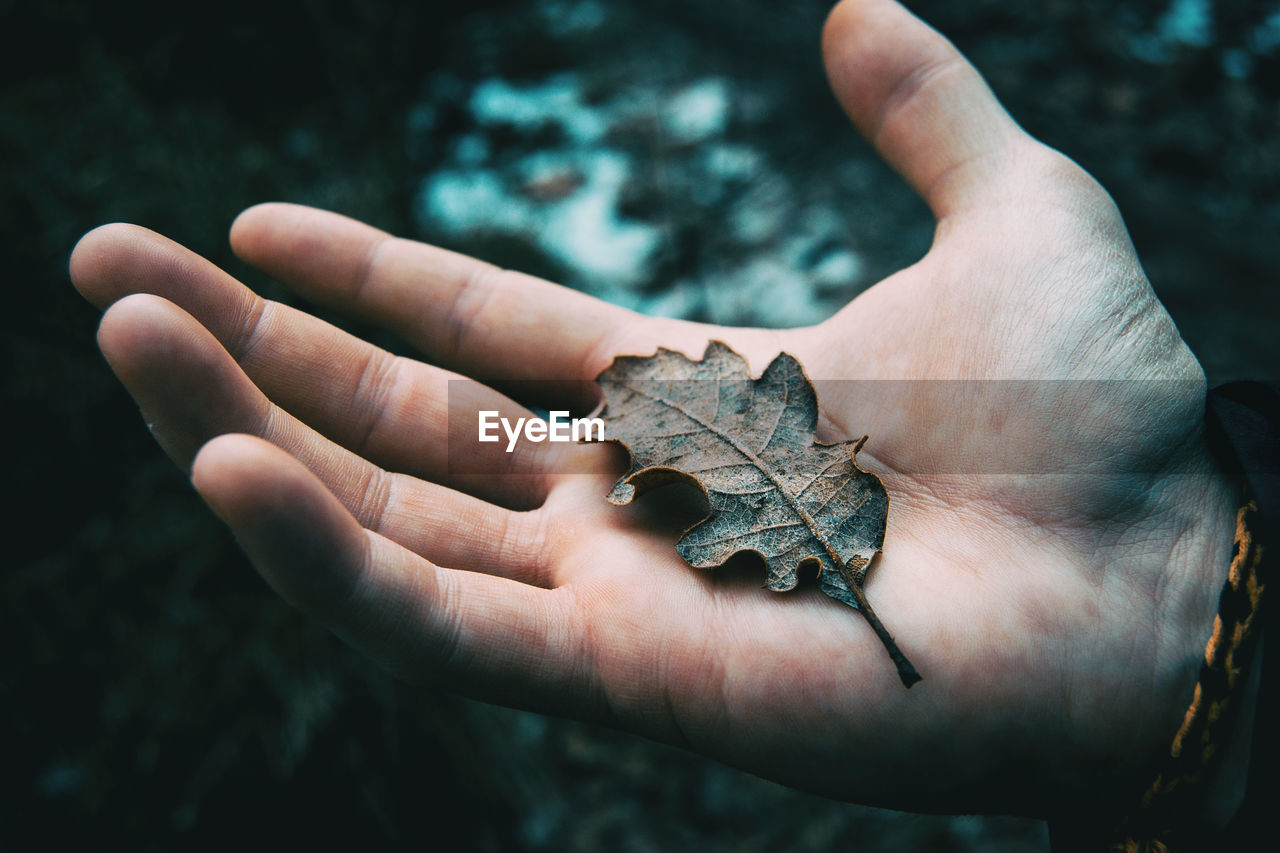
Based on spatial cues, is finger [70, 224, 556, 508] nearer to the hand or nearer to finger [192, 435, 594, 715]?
the hand

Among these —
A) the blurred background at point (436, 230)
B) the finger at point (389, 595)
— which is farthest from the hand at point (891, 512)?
the blurred background at point (436, 230)

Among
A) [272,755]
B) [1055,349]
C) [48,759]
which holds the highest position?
[1055,349]

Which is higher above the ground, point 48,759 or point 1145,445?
point 1145,445

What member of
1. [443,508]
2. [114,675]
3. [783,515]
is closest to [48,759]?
[114,675]

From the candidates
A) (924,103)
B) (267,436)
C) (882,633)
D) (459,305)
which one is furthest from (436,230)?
(882,633)

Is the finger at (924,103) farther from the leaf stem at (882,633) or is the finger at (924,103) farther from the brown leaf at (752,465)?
the leaf stem at (882,633)

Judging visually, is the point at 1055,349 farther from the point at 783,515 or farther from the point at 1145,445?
the point at 783,515
